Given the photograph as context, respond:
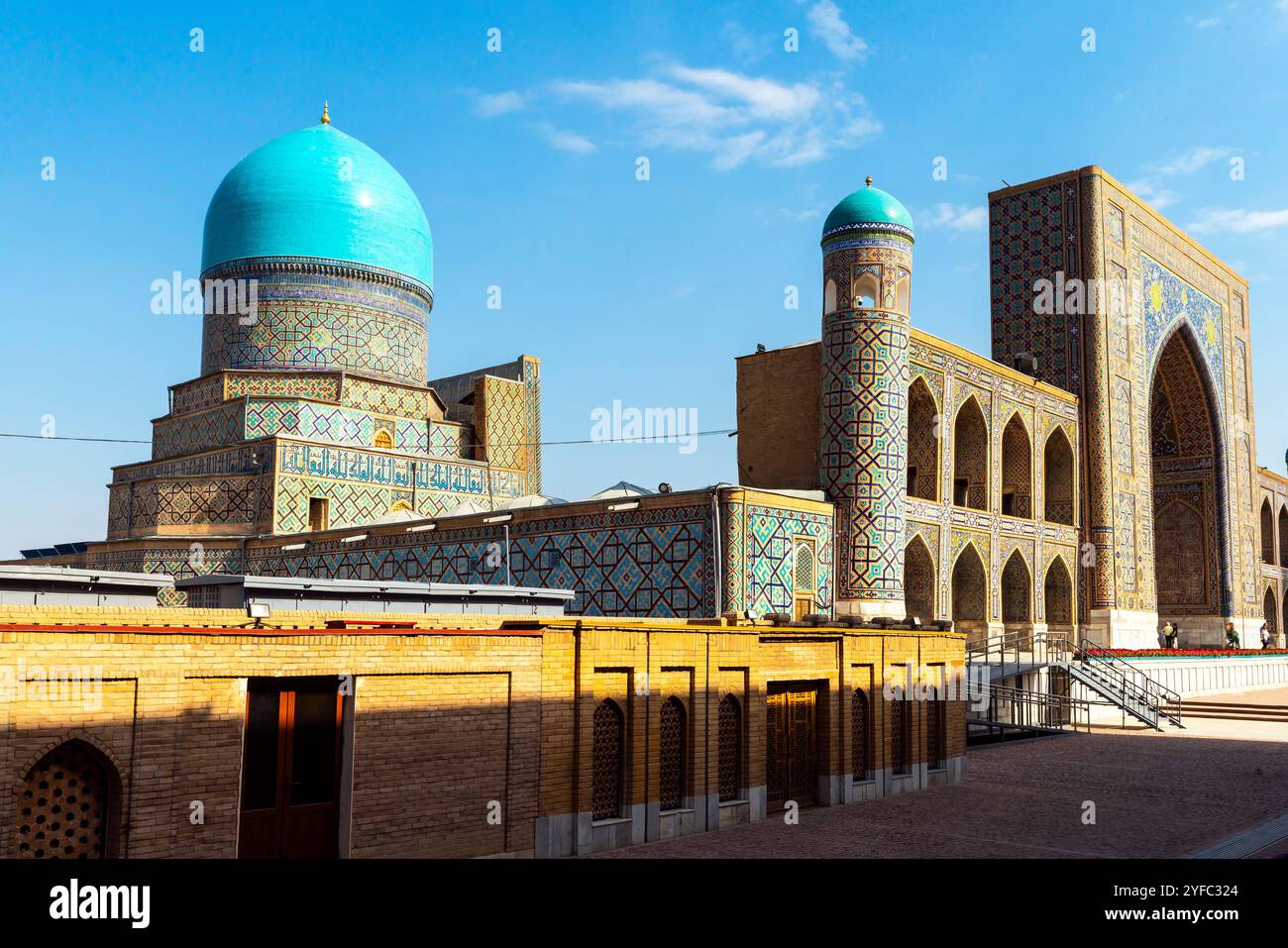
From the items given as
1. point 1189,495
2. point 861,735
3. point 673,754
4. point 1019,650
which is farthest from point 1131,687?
point 1189,495

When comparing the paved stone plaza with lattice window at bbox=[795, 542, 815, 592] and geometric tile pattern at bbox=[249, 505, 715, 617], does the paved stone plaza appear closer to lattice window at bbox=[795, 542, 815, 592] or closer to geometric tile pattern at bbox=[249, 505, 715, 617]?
lattice window at bbox=[795, 542, 815, 592]

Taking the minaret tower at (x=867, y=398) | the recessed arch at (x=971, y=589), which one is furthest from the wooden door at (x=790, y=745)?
the recessed arch at (x=971, y=589)

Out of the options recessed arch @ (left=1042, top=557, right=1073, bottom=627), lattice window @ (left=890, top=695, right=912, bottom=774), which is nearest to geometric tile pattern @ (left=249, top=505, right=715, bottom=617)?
lattice window @ (left=890, top=695, right=912, bottom=774)

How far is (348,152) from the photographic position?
28.0 m

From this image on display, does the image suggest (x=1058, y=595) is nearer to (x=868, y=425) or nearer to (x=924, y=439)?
(x=924, y=439)

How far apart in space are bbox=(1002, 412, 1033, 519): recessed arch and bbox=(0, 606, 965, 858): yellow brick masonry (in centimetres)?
1574

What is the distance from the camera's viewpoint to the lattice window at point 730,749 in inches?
420

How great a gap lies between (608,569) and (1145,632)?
16.9m

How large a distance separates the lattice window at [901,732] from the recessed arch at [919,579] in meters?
9.48

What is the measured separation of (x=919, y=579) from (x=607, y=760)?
14.6 meters

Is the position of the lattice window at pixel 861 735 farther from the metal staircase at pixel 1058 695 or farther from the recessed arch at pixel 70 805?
the recessed arch at pixel 70 805

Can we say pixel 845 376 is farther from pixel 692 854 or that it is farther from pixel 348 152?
pixel 348 152

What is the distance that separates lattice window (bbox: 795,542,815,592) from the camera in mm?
18688

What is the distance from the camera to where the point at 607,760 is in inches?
379
